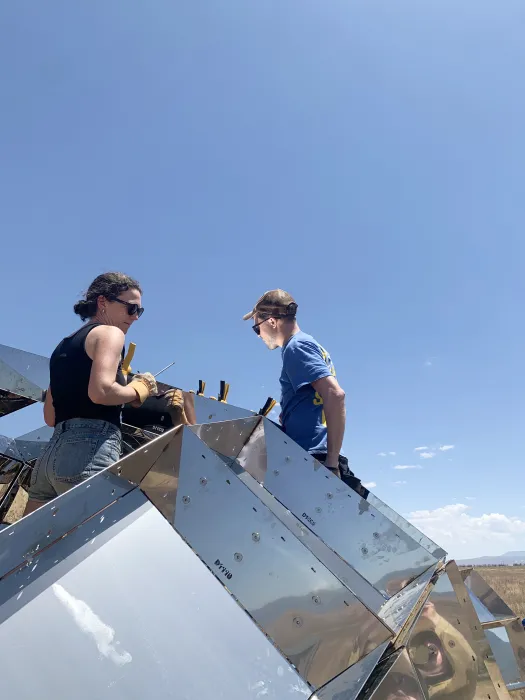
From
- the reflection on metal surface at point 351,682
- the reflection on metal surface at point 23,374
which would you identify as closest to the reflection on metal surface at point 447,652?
the reflection on metal surface at point 351,682

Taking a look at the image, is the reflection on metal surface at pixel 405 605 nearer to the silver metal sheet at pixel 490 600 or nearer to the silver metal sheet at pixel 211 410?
the silver metal sheet at pixel 490 600

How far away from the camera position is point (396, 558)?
2.30m

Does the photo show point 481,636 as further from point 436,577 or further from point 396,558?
point 396,558

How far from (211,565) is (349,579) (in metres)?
1.11

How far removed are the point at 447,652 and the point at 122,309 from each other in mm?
2214

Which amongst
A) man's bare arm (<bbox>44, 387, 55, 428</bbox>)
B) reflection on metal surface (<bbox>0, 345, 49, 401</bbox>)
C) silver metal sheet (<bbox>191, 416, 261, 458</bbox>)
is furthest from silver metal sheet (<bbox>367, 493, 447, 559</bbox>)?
reflection on metal surface (<bbox>0, 345, 49, 401</bbox>)

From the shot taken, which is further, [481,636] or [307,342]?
[307,342]

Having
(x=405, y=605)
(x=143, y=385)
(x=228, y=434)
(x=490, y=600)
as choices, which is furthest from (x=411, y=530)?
(x=143, y=385)

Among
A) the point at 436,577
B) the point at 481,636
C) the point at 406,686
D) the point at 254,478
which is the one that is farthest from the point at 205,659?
the point at 481,636

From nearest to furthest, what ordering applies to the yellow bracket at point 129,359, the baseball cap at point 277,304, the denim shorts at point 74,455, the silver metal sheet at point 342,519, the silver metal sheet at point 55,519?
1. the silver metal sheet at point 55,519
2. the denim shorts at point 74,455
3. the silver metal sheet at point 342,519
4. the baseball cap at point 277,304
5. the yellow bracket at point 129,359

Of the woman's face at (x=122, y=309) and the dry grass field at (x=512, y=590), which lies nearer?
the woman's face at (x=122, y=309)

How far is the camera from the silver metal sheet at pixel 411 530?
2827 mm

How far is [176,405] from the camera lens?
302cm

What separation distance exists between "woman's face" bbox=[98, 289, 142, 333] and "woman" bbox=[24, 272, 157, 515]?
230 millimetres
